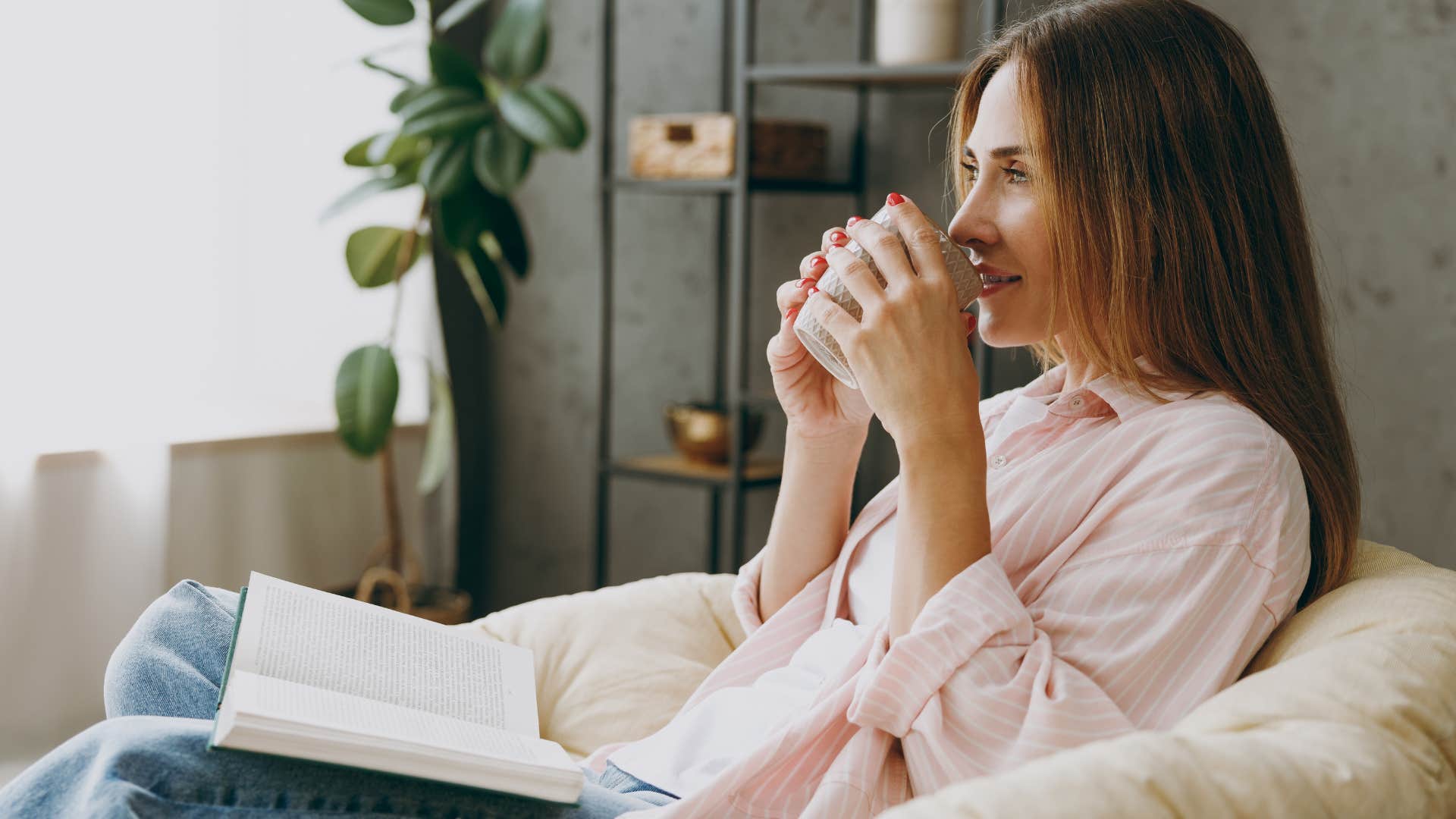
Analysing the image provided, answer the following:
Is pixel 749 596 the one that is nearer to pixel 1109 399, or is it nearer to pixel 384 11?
pixel 1109 399

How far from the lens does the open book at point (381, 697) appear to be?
924 millimetres

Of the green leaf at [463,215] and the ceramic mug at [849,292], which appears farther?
the green leaf at [463,215]

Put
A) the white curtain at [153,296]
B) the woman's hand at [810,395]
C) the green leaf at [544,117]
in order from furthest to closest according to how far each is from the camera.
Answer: the green leaf at [544,117] < the white curtain at [153,296] < the woman's hand at [810,395]

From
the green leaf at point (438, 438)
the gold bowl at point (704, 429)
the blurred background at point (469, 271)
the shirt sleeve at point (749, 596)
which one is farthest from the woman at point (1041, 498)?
the green leaf at point (438, 438)

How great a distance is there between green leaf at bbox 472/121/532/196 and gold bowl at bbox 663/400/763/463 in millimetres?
598

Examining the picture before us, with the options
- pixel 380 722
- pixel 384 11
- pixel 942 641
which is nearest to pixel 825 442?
pixel 942 641

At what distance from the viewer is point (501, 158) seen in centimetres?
258

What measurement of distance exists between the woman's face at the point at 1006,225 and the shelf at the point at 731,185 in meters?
1.43

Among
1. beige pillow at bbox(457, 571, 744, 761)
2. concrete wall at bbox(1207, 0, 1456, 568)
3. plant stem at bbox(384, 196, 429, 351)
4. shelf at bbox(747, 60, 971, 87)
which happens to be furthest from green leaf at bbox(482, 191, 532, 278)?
concrete wall at bbox(1207, 0, 1456, 568)

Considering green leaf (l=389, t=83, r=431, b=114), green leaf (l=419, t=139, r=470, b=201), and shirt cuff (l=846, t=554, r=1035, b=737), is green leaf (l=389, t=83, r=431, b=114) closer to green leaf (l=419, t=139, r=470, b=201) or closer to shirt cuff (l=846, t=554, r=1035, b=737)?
green leaf (l=419, t=139, r=470, b=201)

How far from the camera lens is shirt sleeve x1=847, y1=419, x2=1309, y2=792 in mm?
982

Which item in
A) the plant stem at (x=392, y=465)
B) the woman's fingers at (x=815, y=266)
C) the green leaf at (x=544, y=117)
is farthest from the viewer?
the plant stem at (x=392, y=465)

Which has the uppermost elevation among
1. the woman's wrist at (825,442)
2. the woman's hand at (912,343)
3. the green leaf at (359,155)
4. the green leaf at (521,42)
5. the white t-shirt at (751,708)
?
the green leaf at (521,42)

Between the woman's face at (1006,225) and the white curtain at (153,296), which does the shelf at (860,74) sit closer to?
the white curtain at (153,296)
